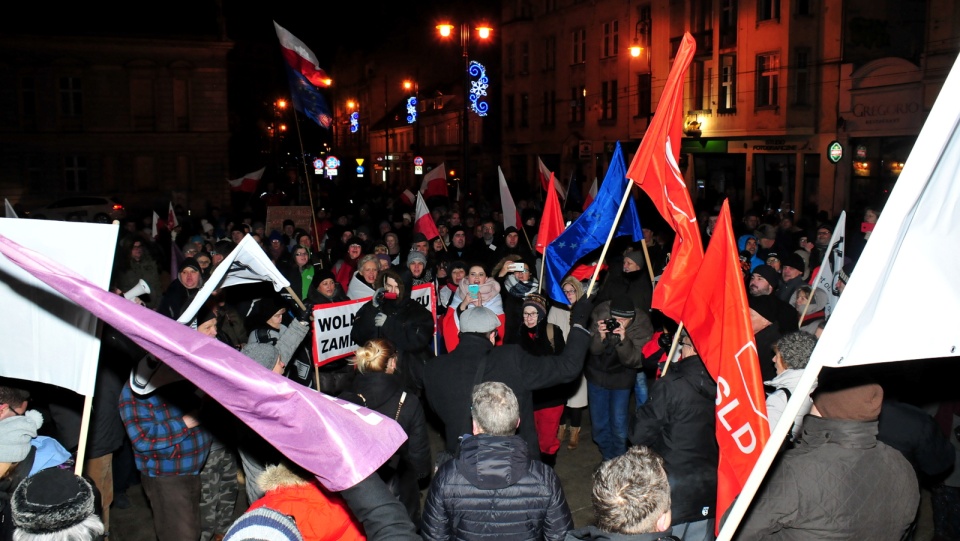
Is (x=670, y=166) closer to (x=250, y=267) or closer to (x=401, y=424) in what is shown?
(x=401, y=424)

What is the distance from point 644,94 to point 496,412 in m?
32.2

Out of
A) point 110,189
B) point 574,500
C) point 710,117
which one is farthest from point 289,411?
point 110,189

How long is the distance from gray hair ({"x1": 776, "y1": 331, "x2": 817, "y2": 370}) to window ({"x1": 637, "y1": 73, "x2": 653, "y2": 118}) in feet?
98.6

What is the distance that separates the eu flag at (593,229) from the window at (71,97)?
135ft

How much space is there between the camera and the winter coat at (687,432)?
14.9 feet

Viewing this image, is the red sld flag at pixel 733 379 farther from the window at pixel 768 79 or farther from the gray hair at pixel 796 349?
the window at pixel 768 79

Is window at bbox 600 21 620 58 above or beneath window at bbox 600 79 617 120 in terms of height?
above

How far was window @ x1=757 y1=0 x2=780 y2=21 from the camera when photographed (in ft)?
90.3

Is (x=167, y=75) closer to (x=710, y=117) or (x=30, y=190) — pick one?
(x=30, y=190)

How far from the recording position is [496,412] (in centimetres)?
372

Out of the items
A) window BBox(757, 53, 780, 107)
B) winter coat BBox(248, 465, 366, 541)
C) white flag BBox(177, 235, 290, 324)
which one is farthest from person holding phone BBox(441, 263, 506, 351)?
window BBox(757, 53, 780, 107)

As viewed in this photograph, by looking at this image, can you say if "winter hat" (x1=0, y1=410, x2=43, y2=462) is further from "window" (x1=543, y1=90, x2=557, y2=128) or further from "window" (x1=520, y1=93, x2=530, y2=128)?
"window" (x1=520, y1=93, x2=530, y2=128)

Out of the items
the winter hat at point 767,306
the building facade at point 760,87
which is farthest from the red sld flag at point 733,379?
the building facade at point 760,87

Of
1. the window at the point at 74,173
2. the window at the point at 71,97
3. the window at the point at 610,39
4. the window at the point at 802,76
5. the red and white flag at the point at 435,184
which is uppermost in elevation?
the window at the point at 610,39
